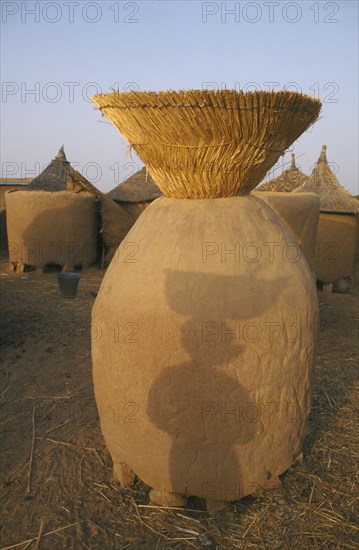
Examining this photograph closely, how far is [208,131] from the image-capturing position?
216 cm

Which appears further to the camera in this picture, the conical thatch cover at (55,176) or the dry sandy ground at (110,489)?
the conical thatch cover at (55,176)

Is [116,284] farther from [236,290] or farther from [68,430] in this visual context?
[68,430]

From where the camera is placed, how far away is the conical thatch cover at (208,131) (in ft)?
6.84

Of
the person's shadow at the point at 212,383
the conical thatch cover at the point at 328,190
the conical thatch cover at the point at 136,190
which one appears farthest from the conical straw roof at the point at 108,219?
the person's shadow at the point at 212,383

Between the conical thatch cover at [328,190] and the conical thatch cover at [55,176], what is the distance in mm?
5391

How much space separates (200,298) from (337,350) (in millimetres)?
3548

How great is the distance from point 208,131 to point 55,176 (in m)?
9.53

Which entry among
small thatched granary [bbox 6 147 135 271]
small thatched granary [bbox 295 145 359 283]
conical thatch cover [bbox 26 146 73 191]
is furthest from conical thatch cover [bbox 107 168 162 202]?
small thatched granary [bbox 295 145 359 283]

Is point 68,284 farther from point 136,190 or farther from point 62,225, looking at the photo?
point 136,190

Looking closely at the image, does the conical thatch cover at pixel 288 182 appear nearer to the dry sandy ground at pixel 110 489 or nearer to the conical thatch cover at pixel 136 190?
the conical thatch cover at pixel 136 190

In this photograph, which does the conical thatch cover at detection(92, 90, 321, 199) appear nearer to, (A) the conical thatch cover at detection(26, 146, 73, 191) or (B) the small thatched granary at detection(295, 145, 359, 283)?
(B) the small thatched granary at detection(295, 145, 359, 283)

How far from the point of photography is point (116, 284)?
2.40 metres

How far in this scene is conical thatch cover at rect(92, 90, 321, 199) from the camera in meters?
2.08

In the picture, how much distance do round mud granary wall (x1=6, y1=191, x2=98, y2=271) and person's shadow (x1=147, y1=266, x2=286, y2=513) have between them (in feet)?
26.3
